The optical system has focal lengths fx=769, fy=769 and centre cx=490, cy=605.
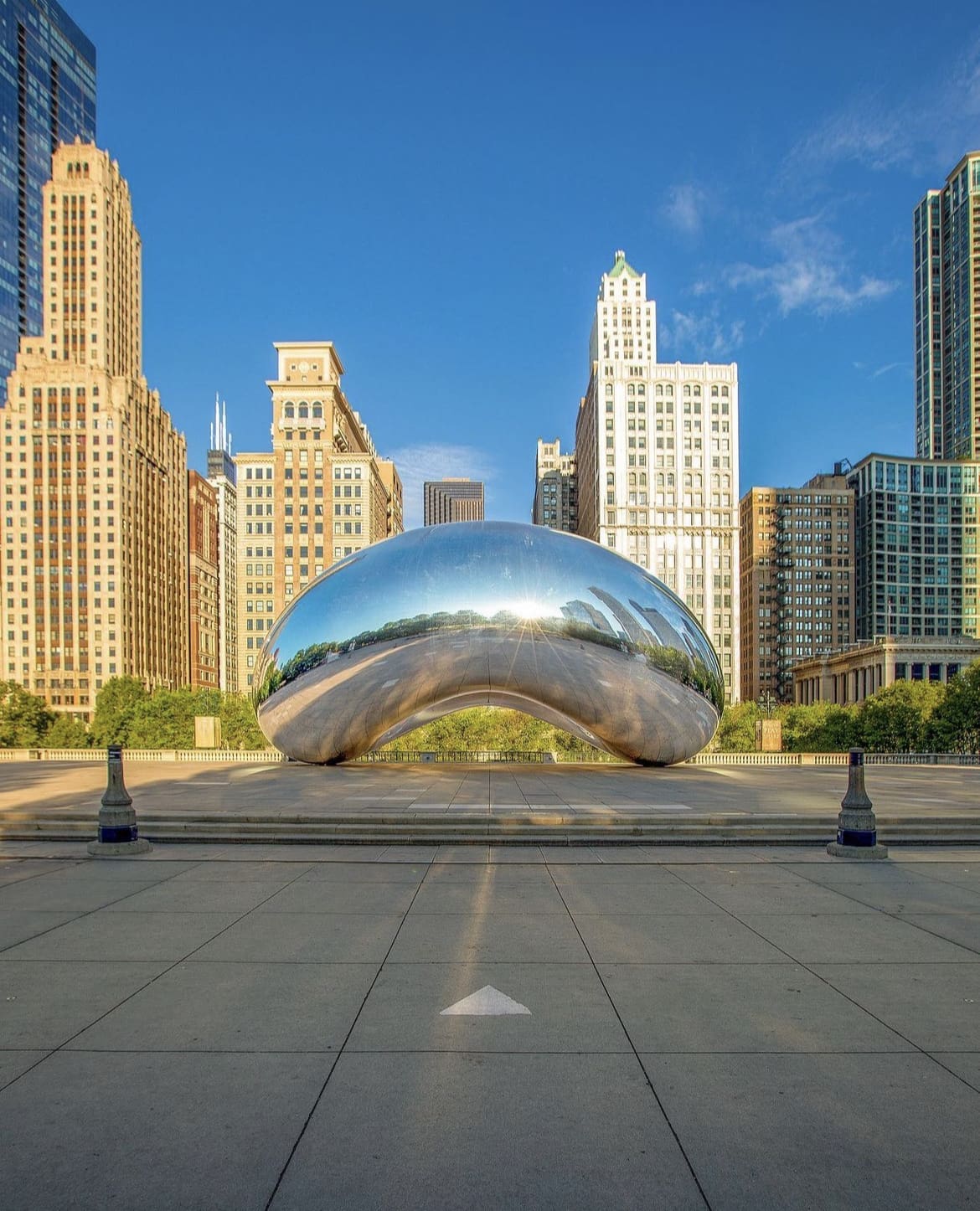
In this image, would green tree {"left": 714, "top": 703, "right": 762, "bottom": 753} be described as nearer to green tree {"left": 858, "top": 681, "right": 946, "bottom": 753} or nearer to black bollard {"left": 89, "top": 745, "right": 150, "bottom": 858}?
green tree {"left": 858, "top": 681, "right": 946, "bottom": 753}

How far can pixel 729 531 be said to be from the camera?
372 feet

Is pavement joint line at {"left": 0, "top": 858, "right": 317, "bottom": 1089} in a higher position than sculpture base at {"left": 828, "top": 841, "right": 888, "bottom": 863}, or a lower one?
higher

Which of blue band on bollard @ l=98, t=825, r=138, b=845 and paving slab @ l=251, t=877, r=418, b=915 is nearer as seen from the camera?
paving slab @ l=251, t=877, r=418, b=915

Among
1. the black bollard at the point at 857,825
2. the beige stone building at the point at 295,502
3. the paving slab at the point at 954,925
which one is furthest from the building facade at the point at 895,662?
the paving slab at the point at 954,925

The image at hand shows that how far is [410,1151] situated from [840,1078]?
2.30m

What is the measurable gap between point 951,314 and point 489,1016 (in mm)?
224764

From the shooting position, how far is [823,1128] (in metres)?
3.57

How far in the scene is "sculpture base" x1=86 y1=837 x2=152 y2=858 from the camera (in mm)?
9938

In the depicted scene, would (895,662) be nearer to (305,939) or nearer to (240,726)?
(240,726)

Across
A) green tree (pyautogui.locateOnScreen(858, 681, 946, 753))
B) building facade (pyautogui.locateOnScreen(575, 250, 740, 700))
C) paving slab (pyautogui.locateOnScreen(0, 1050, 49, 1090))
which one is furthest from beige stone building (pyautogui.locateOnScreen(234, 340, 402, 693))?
paving slab (pyautogui.locateOnScreen(0, 1050, 49, 1090))

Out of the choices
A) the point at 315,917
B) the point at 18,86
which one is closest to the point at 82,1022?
the point at 315,917

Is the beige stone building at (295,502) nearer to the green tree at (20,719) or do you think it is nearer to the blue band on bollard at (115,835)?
the green tree at (20,719)

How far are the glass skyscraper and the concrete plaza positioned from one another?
166 metres

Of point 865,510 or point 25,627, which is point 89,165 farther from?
point 865,510
